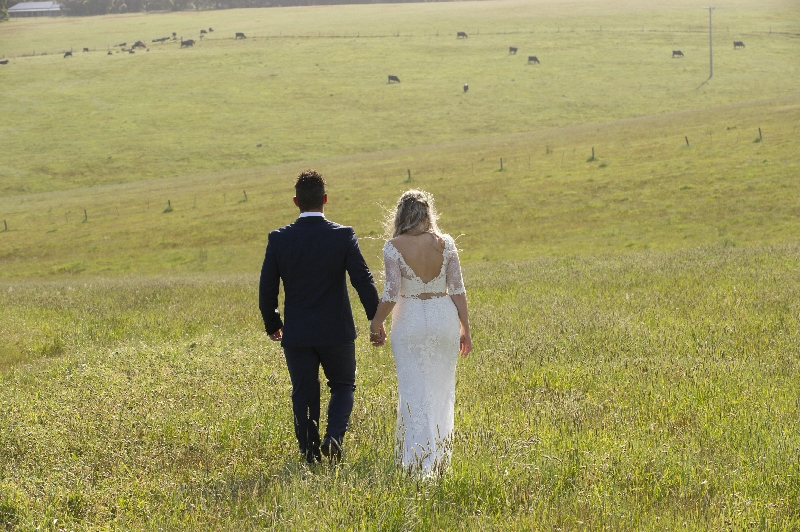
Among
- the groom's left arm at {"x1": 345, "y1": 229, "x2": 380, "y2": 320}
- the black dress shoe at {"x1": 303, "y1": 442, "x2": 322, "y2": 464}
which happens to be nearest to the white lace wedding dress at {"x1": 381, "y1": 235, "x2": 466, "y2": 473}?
the groom's left arm at {"x1": 345, "y1": 229, "x2": 380, "y2": 320}

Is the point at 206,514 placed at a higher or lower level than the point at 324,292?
lower

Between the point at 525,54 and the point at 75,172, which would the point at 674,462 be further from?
the point at 525,54

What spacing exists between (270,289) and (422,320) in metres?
1.36

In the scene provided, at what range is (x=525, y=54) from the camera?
116938 mm

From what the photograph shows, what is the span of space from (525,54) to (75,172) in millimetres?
69798

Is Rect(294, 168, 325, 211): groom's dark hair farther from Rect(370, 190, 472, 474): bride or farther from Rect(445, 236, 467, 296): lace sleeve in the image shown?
Rect(445, 236, 467, 296): lace sleeve

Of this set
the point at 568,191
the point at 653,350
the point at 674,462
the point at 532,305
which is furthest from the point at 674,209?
the point at 674,462

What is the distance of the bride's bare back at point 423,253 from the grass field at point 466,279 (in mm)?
1329

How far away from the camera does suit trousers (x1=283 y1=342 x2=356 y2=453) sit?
6465mm

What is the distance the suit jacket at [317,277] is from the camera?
20.9 feet

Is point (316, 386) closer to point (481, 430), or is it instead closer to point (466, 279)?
point (481, 430)

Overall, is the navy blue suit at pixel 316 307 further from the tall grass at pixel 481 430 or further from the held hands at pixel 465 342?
the held hands at pixel 465 342

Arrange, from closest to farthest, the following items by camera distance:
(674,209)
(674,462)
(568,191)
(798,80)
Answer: (674,462), (674,209), (568,191), (798,80)

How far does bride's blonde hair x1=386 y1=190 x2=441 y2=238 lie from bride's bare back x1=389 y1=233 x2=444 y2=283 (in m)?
0.08
